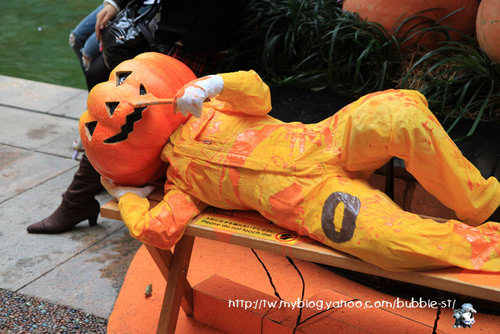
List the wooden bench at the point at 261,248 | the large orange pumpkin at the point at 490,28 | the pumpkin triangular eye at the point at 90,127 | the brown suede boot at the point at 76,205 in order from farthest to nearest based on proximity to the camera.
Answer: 1. the brown suede boot at the point at 76,205
2. the large orange pumpkin at the point at 490,28
3. the pumpkin triangular eye at the point at 90,127
4. the wooden bench at the point at 261,248

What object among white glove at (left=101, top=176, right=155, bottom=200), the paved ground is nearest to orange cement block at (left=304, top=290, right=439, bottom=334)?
white glove at (left=101, top=176, right=155, bottom=200)

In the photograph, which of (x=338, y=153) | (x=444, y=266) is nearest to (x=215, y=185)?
(x=338, y=153)

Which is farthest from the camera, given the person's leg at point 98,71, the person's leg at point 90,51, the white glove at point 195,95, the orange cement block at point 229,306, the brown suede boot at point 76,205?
the person's leg at point 90,51

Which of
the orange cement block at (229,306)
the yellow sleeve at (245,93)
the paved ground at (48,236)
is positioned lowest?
the paved ground at (48,236)

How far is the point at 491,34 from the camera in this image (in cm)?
266

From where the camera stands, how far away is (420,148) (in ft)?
5.46

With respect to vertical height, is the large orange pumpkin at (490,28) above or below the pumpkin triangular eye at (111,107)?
above

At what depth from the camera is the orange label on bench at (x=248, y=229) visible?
1833 mm

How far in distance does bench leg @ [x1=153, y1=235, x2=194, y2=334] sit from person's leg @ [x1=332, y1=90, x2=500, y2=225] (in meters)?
0.80

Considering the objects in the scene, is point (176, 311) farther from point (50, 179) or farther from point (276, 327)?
point (50, 179)

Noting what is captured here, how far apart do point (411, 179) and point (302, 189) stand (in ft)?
2.73

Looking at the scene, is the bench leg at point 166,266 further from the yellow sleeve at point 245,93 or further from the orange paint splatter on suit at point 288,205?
the yellow sleeve at point 245,93

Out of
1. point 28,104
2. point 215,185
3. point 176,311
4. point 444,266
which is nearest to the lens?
point 444,266

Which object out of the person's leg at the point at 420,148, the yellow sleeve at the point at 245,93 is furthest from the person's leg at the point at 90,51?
the person's leg at the point at 420,148
